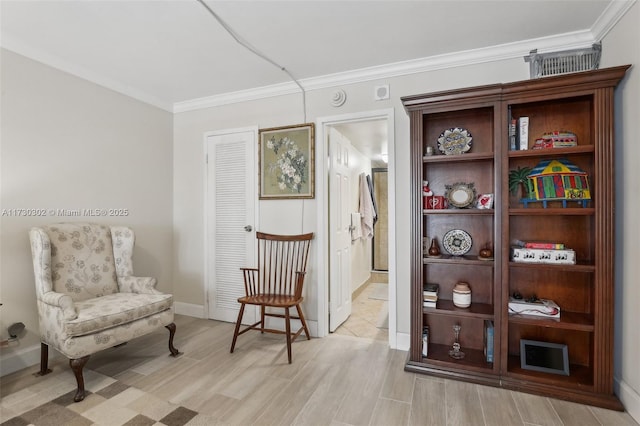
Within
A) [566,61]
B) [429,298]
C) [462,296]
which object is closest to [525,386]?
[462,296]

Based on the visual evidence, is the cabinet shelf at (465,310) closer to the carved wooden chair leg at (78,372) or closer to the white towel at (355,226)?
the white towel at (355,226)

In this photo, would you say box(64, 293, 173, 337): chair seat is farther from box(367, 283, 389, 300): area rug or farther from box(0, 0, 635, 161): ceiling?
box(367, 283, 389, 300): area rug

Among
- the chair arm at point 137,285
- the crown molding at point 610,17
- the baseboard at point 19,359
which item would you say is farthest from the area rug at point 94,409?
the crown molding at point 610,17

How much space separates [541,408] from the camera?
188 cm

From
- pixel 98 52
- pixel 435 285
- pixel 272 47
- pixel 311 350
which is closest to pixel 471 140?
pixel 435 285

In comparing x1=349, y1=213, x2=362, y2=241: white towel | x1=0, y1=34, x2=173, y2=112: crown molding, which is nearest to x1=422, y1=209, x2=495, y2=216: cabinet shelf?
x1=349, y1=213, x2=362, y2=241: white towel

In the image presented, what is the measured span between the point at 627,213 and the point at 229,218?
10.7 feet

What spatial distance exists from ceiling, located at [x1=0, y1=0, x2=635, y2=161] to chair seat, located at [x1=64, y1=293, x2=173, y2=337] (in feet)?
6.58

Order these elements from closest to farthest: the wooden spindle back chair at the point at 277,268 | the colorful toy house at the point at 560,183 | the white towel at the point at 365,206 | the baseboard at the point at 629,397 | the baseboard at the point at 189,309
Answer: the baseboard at the point at 629,397, the colorful toy house at the point at 560,183, the wooden spindle back chair at the point at 277,268, the baseboard at the point at 189,309, the white towel at the point at 365,206

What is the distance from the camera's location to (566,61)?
2199mm

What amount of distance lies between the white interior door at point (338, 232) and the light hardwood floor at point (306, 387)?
0.52m

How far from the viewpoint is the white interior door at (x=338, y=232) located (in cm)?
313

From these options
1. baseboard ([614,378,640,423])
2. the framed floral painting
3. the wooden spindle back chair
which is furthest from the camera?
the framed floral painting

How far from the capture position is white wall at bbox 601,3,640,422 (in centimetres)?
179
